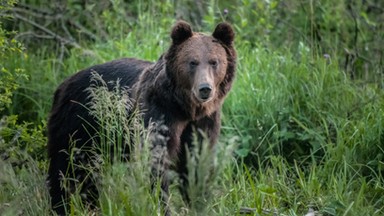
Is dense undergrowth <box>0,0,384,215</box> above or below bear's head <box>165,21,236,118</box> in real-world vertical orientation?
below

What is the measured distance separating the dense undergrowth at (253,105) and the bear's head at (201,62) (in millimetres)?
573

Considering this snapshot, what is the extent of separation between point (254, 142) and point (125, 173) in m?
2.23

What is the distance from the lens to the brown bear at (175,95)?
5.84 meters

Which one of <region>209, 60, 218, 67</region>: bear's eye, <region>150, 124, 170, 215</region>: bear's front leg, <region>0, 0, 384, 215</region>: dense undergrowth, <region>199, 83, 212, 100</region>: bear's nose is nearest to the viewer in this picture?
<region>0, 0, 384, 215</region>: dense undergrowth

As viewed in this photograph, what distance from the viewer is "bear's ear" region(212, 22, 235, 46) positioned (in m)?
6.07

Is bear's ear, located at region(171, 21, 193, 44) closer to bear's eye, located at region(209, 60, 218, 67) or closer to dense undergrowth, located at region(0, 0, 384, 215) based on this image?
bear's eye, located at region(209, 60, 218, 67)

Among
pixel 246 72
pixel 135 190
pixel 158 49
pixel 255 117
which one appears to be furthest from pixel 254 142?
pixel 135 190

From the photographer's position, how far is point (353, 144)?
6.45 meters

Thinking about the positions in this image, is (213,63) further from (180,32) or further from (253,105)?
(253,105)

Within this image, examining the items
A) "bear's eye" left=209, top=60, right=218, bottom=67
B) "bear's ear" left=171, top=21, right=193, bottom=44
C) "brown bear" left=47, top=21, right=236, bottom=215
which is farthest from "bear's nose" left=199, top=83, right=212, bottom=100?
"bear's ear" left=171, top=21, right=193, bottom=44

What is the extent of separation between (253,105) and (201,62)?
1.40 meters

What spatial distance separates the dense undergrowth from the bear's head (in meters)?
0.57

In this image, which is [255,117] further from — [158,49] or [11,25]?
[11,25]

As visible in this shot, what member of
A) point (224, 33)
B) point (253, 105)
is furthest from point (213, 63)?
point (253, 105)
